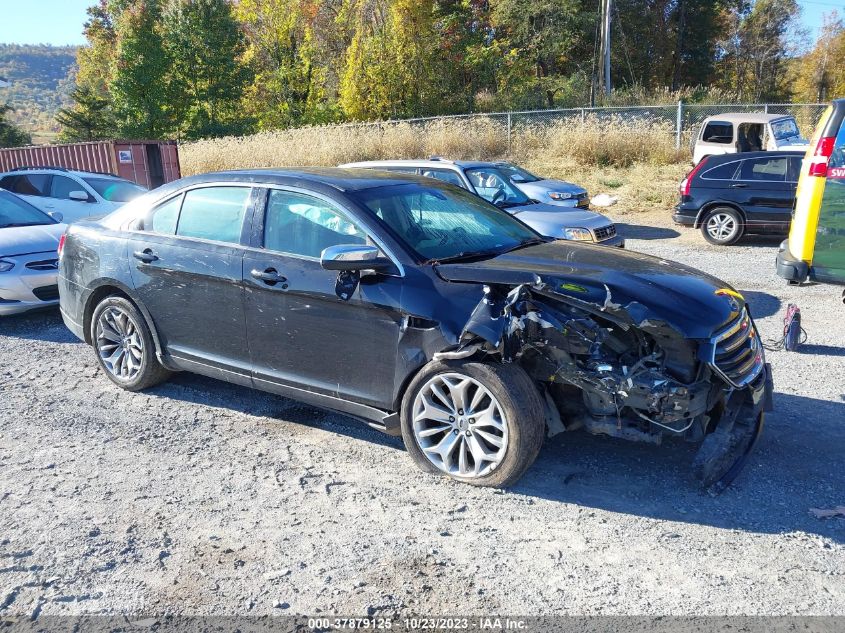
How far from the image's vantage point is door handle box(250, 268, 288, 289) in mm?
4391

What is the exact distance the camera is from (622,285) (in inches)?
150

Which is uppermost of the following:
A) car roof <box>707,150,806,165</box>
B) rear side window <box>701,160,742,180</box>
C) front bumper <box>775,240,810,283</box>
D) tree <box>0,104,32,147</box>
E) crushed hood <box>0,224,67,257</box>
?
tree <box>0,104,32,147</box>

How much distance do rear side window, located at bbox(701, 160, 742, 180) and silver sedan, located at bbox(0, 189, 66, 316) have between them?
33.1 feet

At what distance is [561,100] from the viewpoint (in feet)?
105

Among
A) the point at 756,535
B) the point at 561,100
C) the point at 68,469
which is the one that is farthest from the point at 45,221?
the point at 561,100

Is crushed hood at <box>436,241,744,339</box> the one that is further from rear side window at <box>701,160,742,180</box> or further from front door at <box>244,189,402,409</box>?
rear side window at <box>701,160,742,180</box>

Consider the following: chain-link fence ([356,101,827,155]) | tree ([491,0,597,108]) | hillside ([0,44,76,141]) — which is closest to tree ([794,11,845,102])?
tree ([491,0,597,108])

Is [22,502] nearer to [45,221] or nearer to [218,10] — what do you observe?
[45,221]

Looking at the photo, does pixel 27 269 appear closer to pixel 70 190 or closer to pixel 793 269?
pixel 70 190

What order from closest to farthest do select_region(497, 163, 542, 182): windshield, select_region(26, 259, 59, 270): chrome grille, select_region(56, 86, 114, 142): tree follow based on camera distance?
select_region(26, 259, 59, 270): chrome grille
select_region(497, 163, 542, 182): windshield
select_region(56, 86, 114, 142): tree

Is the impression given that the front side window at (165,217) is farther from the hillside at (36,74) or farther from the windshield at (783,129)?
the hillside at (36,74)

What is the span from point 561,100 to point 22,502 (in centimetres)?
3126

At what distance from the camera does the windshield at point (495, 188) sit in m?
10.2

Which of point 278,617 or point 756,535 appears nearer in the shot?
point 278,617
